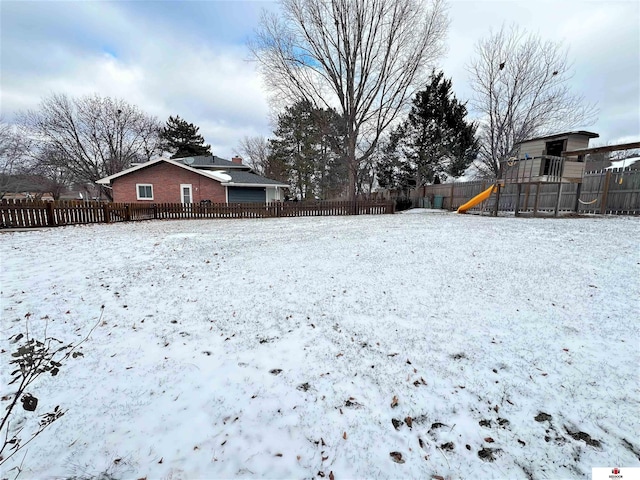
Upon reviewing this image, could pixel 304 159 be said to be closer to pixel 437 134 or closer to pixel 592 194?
pixel 437 134

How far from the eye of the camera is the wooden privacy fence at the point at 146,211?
1082 cm

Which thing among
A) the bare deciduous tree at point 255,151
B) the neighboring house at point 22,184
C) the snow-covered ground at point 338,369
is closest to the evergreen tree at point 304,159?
the bare deciduous tree at point 255,151

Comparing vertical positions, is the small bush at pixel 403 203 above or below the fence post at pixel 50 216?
above

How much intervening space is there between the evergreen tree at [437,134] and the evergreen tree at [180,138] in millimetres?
28610

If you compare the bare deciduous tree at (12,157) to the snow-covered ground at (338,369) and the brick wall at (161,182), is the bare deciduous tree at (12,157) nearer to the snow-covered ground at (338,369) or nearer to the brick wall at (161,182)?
the brick wall at (161,182)

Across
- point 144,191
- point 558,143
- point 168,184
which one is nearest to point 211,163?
point 168,184

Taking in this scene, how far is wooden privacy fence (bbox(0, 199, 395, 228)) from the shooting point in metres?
10.8

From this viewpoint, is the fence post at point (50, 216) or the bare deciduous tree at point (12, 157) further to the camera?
the bare deciduous tree at point (12, 157)

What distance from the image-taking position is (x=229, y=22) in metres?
11.2

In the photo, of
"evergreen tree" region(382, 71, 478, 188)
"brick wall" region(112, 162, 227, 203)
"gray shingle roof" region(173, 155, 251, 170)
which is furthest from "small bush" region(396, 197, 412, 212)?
"brick wall" region(112, 162, 227, 203)

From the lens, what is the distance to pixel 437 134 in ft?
84.0

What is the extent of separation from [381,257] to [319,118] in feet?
56.3

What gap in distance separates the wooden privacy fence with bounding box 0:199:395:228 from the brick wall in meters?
6.50

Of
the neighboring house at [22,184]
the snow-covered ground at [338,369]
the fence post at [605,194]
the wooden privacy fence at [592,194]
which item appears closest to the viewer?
the snow-covered ground at [338,369]
